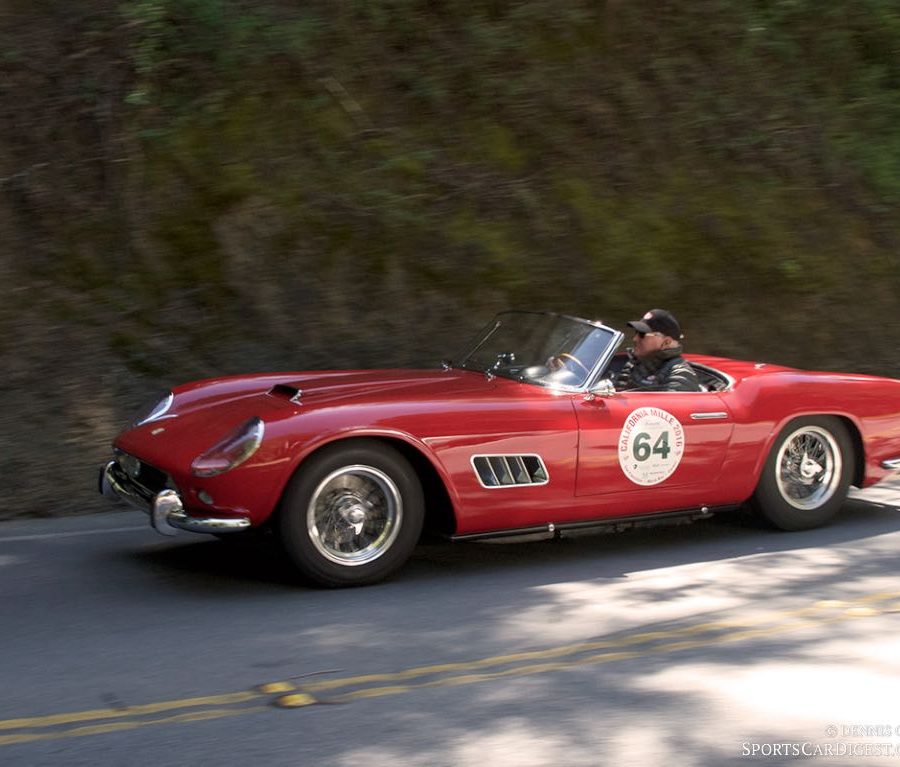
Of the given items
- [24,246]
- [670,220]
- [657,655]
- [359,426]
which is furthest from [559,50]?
[657,655]

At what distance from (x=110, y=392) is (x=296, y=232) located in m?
2.47

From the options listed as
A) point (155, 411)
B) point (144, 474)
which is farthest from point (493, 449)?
point (155, 411)

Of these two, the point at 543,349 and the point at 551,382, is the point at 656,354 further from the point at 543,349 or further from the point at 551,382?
the point at 551,382

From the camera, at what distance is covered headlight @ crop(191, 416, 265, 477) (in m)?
5.68

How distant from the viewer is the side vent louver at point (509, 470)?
6152 millimetres

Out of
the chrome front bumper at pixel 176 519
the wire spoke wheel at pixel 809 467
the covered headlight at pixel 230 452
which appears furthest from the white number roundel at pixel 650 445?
the chrome front bumper at pixel 176 519

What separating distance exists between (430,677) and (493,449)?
5.57 feet

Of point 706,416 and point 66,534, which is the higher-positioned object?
point 706,416

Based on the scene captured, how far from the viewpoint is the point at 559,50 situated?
13164 millimetres

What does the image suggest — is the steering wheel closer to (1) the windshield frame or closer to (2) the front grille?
(1) the windshield frame

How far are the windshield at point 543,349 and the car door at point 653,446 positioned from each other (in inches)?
9.9

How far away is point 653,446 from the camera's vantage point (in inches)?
260

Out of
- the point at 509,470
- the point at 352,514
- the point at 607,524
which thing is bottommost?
the point at 607,524

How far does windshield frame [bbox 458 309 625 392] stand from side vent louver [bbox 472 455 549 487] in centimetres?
53
